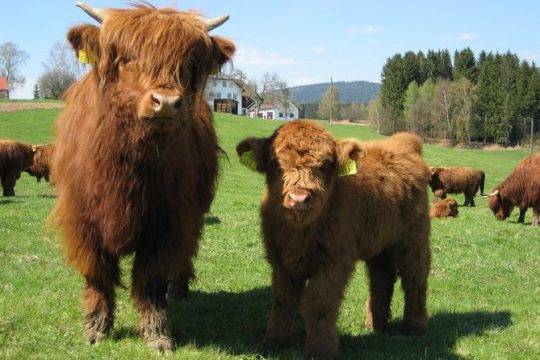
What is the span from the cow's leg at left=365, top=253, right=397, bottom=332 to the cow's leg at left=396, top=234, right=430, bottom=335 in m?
0.17

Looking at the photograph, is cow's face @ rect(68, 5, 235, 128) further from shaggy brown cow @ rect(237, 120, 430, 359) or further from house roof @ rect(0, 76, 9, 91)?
house roof @ rect(0, 76, 9, 91)

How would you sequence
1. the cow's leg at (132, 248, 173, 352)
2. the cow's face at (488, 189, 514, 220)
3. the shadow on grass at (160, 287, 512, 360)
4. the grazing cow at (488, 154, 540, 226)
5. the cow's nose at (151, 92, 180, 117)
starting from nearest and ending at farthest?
1. the cow's nose at (151, 92, 180, 117)
2. the cow's leg at (132, 248, 173, 352)
3. the shadow on grass at (160, 287, 512, 360)
4. the grazing cow at (488, 154, 540, 226)
5. the cow's face at (488, 189, 514, 220)

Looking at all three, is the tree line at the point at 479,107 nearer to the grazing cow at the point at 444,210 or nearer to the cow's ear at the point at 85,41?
the grazing cow at the point at 444,210

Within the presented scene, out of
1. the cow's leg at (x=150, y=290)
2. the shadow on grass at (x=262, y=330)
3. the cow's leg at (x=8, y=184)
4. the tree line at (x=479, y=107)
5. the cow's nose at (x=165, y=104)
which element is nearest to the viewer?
the cow's nose at (x=165, y=104)

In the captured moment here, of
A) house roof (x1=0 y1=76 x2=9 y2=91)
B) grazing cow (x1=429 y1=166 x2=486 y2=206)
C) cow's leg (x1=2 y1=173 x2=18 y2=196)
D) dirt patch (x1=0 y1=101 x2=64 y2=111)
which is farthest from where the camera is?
house roof (x1=0 y1=76 x2=9 y2=91)

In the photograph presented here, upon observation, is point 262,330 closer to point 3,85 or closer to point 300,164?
point 300,164

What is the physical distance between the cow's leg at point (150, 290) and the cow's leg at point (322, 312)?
112 centimetres

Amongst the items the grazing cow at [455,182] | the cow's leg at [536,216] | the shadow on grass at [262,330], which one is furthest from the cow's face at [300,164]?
the grazing cow at [455,182]

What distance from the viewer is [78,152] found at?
15.1ft

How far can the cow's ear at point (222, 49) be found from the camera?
14.6 ft

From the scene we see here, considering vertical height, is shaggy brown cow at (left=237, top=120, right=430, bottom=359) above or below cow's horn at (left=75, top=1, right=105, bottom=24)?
below

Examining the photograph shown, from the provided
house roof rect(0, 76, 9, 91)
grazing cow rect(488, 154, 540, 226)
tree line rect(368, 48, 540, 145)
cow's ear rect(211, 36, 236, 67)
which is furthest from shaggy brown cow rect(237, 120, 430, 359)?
house roof rect(0, 76, 9, 91)

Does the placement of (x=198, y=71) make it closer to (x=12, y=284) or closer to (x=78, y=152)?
(x=78, y=152)

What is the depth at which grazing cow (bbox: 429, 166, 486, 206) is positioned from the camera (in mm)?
24625
